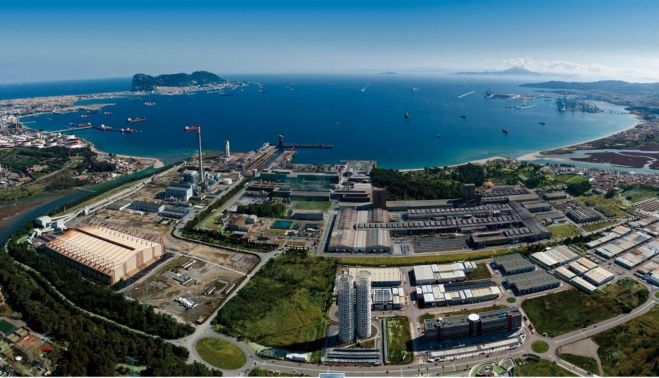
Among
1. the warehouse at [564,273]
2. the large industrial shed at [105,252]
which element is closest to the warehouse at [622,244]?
the warehouse at [564,273]

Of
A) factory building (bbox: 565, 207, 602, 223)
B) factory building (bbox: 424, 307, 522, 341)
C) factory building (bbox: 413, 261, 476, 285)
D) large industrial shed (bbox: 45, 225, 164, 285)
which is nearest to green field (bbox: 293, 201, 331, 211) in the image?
large industrial shed (bbox: 45, 225, 164, 285)

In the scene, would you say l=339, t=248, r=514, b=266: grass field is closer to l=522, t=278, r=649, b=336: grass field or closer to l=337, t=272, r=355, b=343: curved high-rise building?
l=522, t=278, r=649, b=336: grass field

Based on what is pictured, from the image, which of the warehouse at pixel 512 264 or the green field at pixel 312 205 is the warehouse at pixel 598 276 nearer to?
the warehouse at pixel 512 264

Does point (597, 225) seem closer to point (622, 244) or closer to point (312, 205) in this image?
point (622, 244)

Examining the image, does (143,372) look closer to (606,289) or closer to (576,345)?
(576,345)

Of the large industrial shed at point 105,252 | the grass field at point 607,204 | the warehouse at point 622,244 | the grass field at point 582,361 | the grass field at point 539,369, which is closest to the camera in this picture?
the grass field at point 539,369

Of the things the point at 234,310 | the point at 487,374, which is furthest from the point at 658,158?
the point at 234,310
